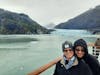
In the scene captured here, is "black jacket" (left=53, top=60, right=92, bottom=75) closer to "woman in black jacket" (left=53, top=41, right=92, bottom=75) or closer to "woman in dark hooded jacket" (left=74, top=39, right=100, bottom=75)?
"woman in black jacket" (left=53, top=41, right=92, bottom=75)

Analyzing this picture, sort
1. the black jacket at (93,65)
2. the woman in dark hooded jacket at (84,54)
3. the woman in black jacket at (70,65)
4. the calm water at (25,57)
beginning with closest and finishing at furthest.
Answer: the woman in black jacket at (70,65), the woman in dark hooded jacket at (84,54), the black jacket at (93,65), the calm water at (25,57)

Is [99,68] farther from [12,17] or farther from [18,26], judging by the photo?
[12,17]

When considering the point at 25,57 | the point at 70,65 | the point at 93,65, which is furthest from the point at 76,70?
the point at 25,57

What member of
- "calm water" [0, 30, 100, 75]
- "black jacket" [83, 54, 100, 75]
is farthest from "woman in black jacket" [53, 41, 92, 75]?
"calm water" [0, 30, 100, 75]

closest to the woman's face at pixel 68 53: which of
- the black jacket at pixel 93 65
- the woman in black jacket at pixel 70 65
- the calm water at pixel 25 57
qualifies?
the woman in black jacket at pixel 70 65

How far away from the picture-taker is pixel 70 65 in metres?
2.81

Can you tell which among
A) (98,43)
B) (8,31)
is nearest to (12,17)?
(8,31)

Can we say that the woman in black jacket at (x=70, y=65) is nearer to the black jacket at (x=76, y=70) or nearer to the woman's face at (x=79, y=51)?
the black jacket at (x=76, y=70)

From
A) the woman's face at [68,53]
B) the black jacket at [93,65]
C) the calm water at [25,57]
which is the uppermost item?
the woman's face at [68,53]

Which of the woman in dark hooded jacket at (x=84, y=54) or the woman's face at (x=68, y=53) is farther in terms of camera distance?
the woman in dark hooded jacket at (x=84, y=54)

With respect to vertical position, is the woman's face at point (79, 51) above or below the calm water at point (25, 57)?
above

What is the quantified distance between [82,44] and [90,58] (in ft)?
1.16

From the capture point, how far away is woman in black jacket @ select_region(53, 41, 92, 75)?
2.85 meters

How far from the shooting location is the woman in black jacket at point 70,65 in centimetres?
285
